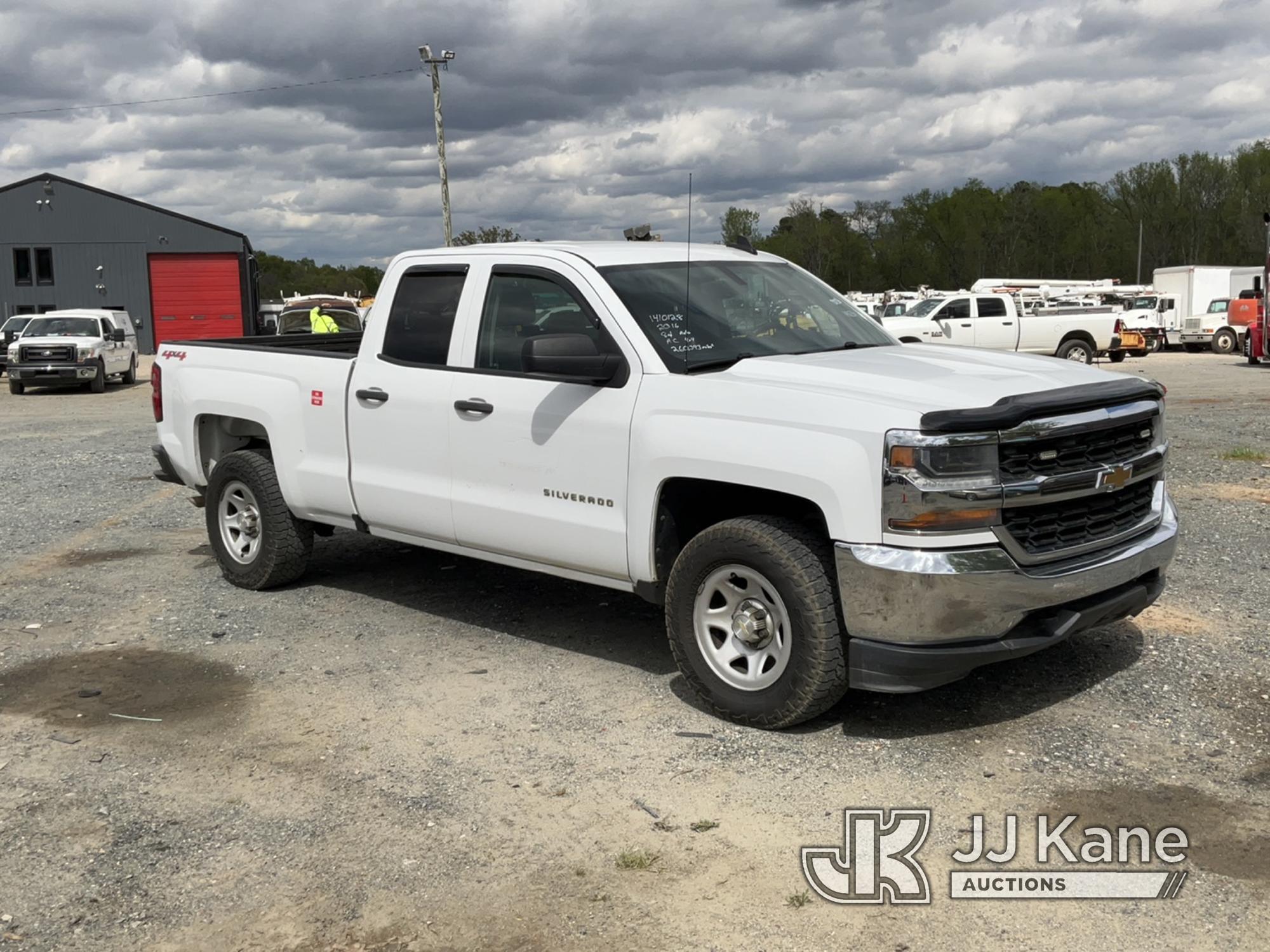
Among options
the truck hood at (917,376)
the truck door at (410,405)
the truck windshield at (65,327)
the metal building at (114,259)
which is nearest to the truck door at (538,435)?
the truck door at (410,405)

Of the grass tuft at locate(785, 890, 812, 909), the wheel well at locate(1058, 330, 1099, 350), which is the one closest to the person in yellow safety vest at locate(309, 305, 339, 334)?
the wheel well at locate(1058, 330, 1099, 350)

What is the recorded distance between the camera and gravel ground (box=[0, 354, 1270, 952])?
3.76 m

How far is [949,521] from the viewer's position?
470cm

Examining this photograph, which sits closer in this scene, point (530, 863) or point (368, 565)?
point (530, 863)

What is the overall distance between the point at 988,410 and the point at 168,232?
58.7m

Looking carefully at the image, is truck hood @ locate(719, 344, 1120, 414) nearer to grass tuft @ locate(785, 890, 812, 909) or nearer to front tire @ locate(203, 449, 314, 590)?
grass tuft @ locate(785, 890, 812, 909)

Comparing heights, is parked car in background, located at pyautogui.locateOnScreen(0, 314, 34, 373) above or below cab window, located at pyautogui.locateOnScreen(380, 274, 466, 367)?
below

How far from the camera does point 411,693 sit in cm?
580

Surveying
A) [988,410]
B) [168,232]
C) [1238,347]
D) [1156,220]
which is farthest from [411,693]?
[1156,220]

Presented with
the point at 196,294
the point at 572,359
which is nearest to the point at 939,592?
the point at 572,359

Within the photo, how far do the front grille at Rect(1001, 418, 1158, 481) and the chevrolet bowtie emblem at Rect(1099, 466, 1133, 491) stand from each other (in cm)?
4

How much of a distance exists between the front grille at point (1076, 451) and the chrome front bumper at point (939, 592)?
0.33 meters

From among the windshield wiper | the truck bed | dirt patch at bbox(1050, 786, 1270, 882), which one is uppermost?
the truck bed

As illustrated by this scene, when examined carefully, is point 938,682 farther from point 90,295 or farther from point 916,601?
point 90,295
